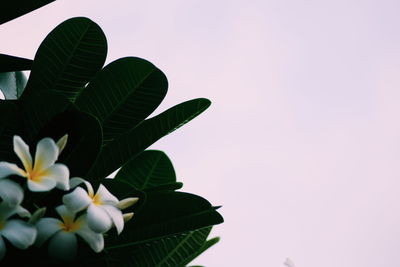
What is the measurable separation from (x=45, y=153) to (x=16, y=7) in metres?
0.31

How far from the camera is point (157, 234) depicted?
2.36 feet

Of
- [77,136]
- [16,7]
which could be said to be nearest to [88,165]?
[77,136]

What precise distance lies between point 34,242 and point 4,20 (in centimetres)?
38

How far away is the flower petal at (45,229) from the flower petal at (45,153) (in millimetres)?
53

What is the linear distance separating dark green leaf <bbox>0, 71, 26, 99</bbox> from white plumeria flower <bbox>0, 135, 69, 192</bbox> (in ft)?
1.16

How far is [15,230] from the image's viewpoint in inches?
20.4

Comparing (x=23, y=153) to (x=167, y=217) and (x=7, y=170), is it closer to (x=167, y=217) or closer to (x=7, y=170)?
(x=7, y=170)

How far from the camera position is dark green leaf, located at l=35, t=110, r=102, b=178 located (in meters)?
0.64

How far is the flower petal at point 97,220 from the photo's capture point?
54cm

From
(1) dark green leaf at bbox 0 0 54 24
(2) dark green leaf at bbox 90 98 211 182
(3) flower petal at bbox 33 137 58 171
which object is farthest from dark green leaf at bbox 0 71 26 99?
(3) flower petal at bbox 33 137 58 171

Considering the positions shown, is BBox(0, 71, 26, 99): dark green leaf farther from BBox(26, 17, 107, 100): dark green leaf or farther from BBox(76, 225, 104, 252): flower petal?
BBox(76, 225, 104, 252): flower petal

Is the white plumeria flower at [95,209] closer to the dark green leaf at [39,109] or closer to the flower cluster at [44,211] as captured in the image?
the flower cluster at [44,211]

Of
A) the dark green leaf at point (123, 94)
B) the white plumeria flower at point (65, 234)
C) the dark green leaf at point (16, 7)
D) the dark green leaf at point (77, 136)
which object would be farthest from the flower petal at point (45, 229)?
the dark green leaf at point (16, 7)

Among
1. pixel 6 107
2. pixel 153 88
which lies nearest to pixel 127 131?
pixel 153 88
